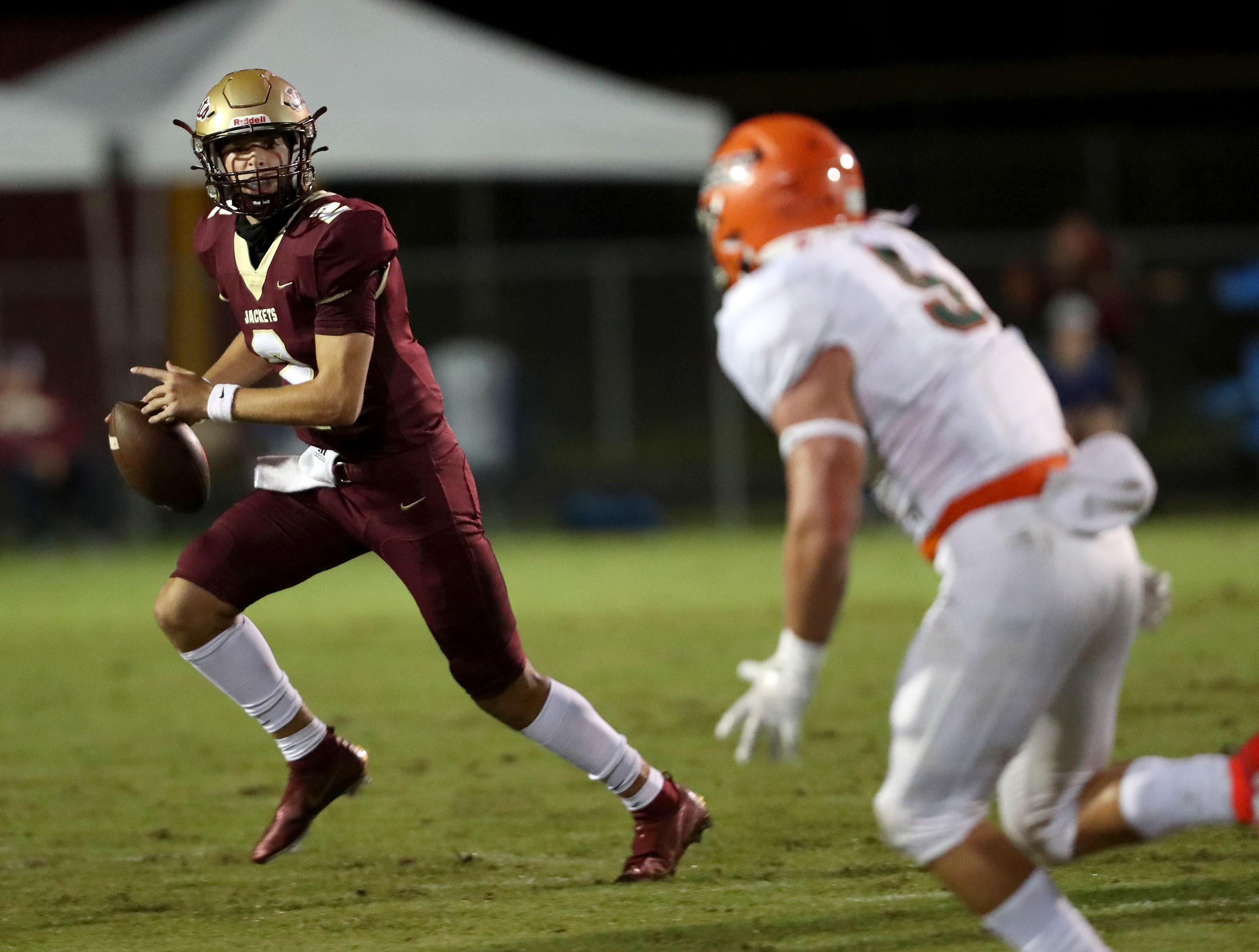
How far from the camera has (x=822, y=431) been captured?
314 centimetres

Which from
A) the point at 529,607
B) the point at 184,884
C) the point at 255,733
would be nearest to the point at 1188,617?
the point at 529,607

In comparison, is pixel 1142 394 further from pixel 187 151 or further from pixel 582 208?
pixel 187 151

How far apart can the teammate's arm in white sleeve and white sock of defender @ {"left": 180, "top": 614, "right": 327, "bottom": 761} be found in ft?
6.10

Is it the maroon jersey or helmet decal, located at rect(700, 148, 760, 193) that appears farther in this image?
the maroon jersey

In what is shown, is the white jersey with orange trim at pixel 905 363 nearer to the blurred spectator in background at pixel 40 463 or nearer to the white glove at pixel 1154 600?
the white glove at pixel 1154 600

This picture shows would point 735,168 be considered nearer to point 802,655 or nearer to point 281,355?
point 802,655

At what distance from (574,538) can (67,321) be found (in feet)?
17.6

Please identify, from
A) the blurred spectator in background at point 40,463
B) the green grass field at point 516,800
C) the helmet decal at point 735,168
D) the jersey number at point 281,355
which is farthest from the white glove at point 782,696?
the blurred spectator in background at point 40,463

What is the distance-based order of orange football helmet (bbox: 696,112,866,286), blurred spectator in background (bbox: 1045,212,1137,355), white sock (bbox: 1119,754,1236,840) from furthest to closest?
blurred spectator in background (bbox: 1045,212,1137,355)
orange football helmet (bbox: 696,112,866,286)
white sock (bbox: 1119,754,1236,840)

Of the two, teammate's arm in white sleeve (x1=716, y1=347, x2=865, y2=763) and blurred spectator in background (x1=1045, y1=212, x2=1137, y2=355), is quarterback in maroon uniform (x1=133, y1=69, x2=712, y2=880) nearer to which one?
teammate's arm in white sleeve (x1=716, y1=347, x2=865, y2=763)

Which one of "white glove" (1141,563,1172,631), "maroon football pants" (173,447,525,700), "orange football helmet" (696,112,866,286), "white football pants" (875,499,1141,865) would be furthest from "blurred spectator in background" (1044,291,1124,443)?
"white football pants" (875,499,1141,865)

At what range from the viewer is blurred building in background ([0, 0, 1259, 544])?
11.9 meters

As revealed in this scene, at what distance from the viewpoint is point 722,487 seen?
15.1m

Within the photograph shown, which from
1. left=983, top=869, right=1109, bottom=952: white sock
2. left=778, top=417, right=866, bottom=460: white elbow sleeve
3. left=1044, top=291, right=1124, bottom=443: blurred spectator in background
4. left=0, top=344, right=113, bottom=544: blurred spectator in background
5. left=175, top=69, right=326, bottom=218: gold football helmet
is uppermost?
left=175, top=69, right=326, bottom=218: gold football helmet
